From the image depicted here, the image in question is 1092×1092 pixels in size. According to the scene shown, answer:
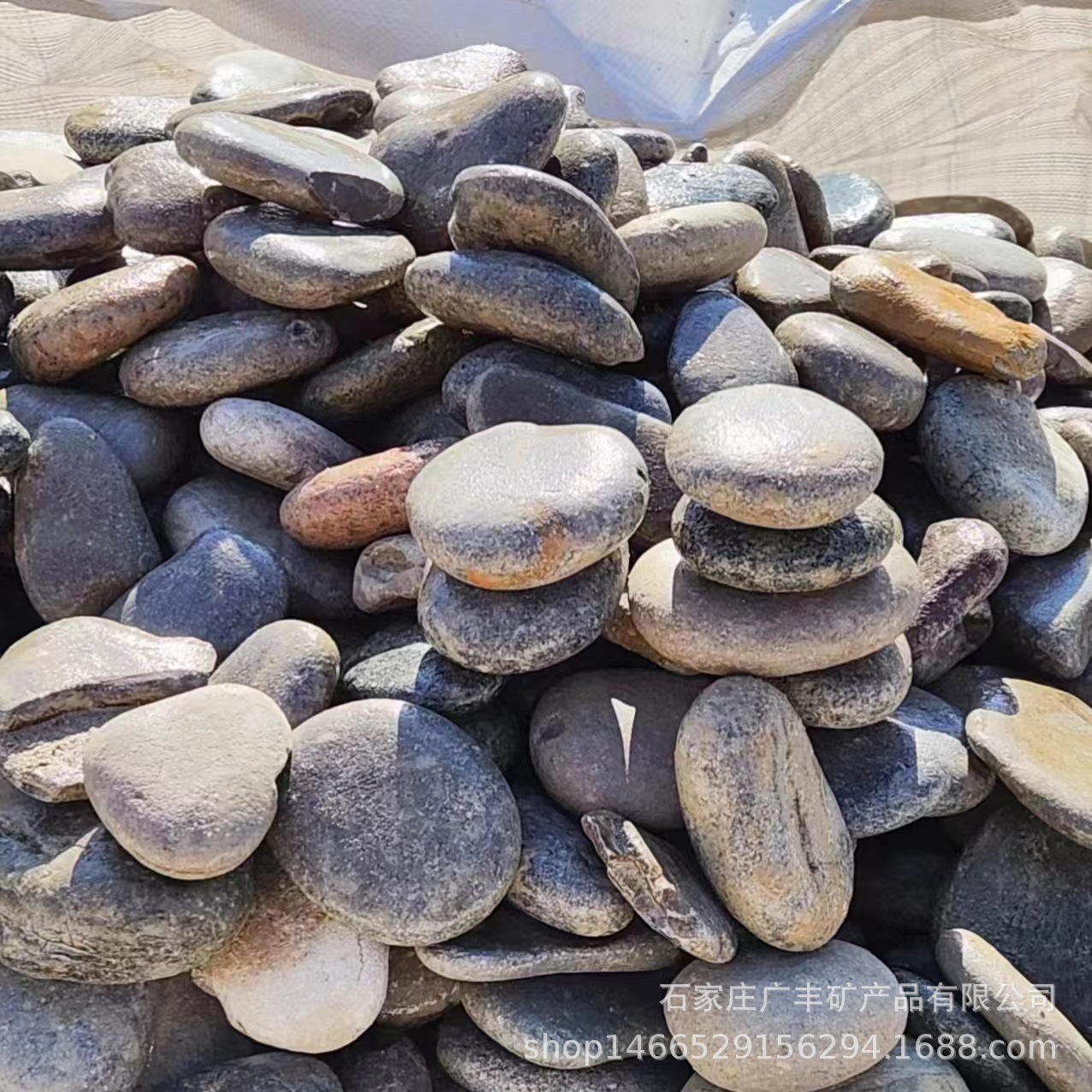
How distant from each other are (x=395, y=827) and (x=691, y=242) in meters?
0.70

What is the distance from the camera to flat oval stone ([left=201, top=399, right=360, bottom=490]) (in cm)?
118

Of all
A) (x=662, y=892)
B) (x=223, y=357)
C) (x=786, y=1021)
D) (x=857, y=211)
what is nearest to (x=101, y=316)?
(x=223, y=357)

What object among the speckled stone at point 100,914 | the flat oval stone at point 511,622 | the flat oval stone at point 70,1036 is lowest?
the flat oval stone at point 70,1036

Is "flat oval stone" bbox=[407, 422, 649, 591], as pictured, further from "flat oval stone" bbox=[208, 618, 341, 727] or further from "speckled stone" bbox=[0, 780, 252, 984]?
"speckled stone" bbox=[0, 780, 252, 984]

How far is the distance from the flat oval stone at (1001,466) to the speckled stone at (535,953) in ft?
1.90

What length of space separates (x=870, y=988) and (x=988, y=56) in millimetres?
2031

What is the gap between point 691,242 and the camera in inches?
50.3

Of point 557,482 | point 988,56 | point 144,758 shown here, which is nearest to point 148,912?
point 144,758

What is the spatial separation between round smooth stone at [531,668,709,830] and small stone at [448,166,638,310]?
400mm

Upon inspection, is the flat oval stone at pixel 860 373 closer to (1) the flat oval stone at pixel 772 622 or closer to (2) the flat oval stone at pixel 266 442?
(1) the flat oval stone at pixel 772 622

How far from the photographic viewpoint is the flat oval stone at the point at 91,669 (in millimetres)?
963

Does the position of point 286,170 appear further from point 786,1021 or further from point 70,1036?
point 786,1021

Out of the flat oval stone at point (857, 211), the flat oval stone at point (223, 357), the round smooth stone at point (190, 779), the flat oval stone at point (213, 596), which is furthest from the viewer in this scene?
the flat oval stone at point (857, 211)

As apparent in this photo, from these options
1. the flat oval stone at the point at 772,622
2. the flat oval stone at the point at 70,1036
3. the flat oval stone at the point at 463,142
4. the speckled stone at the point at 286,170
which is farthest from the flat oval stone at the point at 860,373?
the flat oval stone at the point at 70,1036
